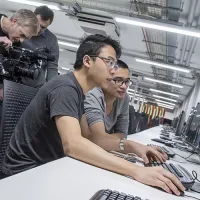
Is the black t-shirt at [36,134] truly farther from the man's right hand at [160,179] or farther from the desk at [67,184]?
the man's right hand at [160,179]

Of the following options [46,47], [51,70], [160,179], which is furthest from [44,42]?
[160,179]

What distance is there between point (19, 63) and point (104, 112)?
0.74 metres

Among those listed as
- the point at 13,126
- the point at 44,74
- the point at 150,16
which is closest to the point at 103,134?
the point at 13,126

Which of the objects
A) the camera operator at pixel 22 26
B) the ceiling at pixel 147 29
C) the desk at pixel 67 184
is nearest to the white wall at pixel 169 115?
the ceiling at pixel 147 29

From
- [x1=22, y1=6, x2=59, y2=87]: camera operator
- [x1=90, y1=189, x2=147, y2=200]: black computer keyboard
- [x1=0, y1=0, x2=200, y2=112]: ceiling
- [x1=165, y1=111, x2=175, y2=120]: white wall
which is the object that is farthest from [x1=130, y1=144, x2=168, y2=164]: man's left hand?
[x1=165, y1=111, x2=175, y2=120]: white wall

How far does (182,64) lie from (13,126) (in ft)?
26.6

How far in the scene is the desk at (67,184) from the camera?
2.20ft

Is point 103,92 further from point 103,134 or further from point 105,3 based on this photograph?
point 105,3

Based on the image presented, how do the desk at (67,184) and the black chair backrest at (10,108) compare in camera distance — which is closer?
the desk at (67,184)

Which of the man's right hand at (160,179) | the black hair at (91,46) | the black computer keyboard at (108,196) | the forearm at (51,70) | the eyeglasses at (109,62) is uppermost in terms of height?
the black hair at (91,46)

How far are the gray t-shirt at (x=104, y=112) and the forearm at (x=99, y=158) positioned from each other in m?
0.75

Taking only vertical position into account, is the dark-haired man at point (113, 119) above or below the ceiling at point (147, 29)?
below

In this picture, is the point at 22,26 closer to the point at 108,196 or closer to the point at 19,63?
the point at 19,63

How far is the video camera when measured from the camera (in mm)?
1834
